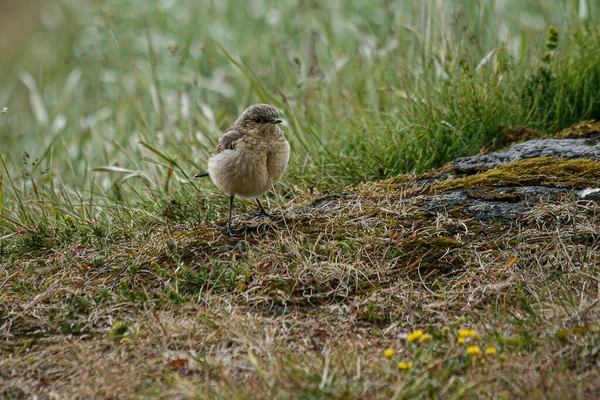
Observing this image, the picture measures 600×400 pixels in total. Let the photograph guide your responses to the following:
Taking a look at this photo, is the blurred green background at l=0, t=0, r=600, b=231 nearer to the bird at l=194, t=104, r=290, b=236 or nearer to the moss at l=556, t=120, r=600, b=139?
the moss at l=556, t=120, r=600, b=139

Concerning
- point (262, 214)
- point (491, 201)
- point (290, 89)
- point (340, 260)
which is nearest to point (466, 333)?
point (340, 260)

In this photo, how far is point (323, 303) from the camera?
3.70 meters

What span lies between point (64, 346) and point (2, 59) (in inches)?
359

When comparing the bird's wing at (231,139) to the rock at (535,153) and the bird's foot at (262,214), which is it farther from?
the rock at (535,153)

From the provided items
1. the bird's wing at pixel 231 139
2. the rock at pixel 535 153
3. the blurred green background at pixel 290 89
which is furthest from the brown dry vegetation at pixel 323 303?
the blurred green background at pixel 290 89

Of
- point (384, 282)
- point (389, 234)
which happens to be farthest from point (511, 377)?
point (389, 234)

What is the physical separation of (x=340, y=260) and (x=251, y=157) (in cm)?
101

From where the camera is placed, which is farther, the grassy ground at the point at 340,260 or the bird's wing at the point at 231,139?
the bird's wing at the point at 231,139

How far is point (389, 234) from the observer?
409 centimetres

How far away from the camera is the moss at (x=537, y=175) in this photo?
4273 mm


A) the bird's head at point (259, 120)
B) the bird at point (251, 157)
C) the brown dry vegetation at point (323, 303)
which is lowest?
the brown dry vegetation at point (323, 303)

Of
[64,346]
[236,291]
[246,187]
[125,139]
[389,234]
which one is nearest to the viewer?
[64,346]

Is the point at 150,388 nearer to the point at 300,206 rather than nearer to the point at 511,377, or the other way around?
the point at 511,377

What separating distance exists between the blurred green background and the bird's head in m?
0.59
